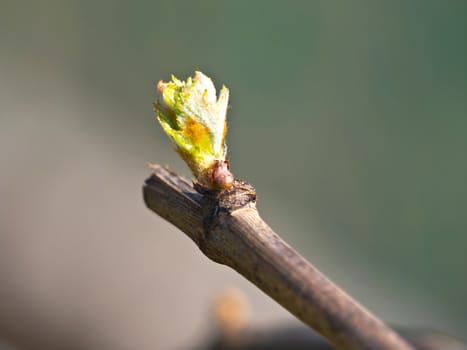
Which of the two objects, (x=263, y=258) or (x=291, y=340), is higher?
(x=291, y=340)

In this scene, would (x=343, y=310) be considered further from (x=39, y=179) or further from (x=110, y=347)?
(x=39, y=179)

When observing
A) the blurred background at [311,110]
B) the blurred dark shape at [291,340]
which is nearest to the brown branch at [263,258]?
the blurred dark shape at [291,340]

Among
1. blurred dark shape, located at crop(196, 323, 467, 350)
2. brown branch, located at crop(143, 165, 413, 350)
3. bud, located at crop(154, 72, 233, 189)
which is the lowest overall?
brown branch, located at crop(143, 165, 413, 350)

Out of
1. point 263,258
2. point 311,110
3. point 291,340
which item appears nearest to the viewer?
point 263,258

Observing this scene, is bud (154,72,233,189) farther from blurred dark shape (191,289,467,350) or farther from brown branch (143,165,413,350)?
blurred dark shape (191,289,467,350)

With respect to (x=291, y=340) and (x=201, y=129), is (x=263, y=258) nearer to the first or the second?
(x=201, y=129)

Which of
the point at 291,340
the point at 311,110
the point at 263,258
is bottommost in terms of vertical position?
the point at 263,258

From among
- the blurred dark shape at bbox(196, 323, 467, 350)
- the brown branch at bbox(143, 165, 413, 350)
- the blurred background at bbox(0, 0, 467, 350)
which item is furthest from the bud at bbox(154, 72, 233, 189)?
the blurred background at bbox(0, 0, 467, 350)

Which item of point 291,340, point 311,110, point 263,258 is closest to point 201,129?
point 263,258
